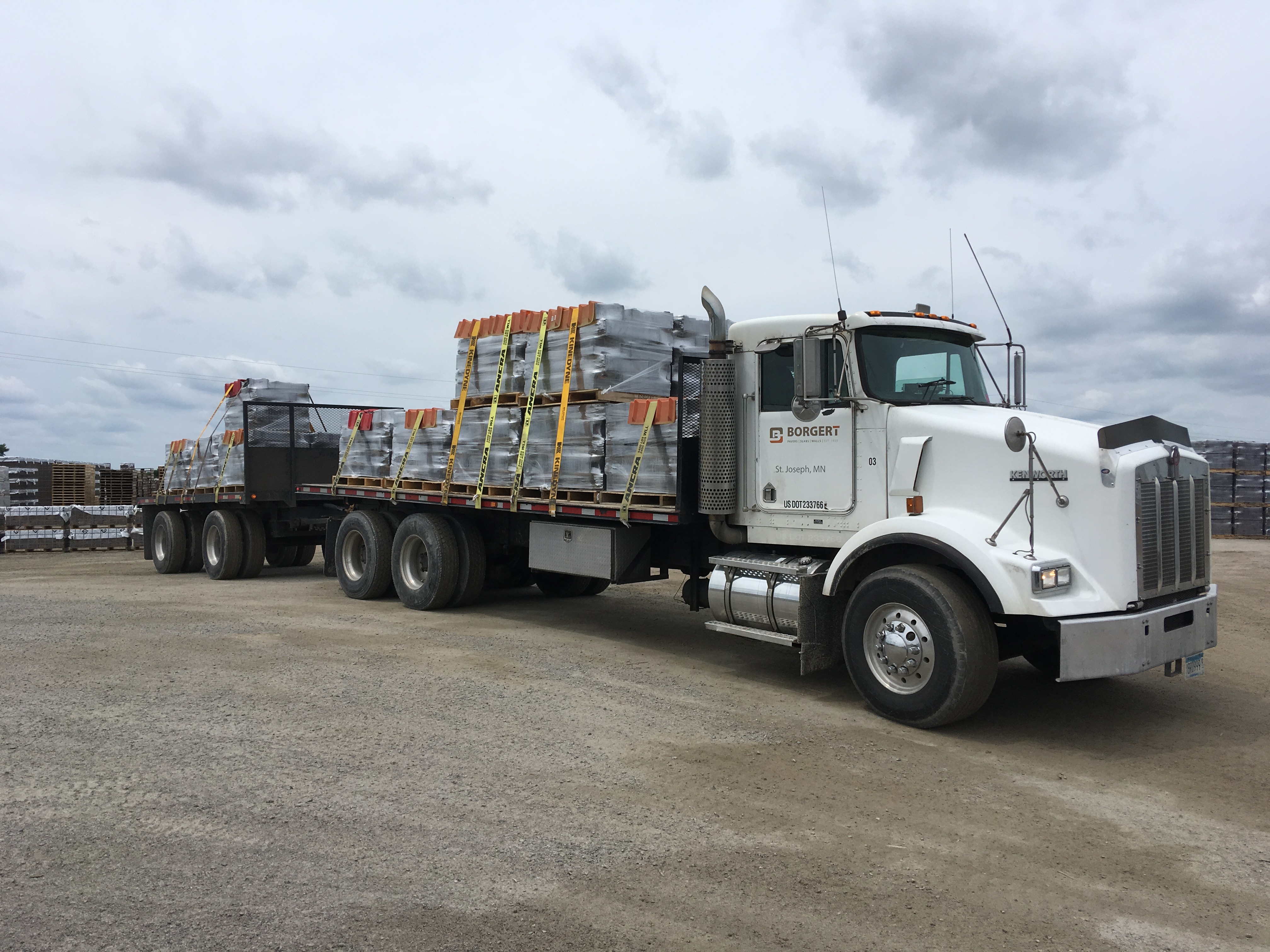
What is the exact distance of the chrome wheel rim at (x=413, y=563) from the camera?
12.4m

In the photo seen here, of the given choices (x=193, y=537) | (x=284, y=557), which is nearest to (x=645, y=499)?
(x=284, y=557)

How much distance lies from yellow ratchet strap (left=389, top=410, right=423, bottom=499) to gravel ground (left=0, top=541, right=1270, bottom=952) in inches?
134

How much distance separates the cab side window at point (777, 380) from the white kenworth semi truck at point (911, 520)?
2cm

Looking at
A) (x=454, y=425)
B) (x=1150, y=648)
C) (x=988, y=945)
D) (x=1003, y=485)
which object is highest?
(x=454, y=425)

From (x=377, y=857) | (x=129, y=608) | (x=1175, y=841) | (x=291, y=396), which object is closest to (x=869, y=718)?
(x=1175, y=841)

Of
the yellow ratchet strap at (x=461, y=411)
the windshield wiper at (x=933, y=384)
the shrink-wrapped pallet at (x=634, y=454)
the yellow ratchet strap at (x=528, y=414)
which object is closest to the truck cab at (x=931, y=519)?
the windshield wiper at (x=933, y=384)

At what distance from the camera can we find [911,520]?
692 centimetres

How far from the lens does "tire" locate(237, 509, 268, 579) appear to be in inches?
650

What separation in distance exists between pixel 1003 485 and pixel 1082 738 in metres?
1.85

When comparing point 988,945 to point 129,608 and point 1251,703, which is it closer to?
point 1251,703

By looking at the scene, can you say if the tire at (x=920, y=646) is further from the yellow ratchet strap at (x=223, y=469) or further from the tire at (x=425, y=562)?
the yellow ratchet strap at (x=223, y=469)

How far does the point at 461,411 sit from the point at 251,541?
6.98 m

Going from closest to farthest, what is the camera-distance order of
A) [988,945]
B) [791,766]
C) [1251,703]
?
1. [988,945]
2. [791,766]
3. [1251,703]

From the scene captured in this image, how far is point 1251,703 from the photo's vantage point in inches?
302
